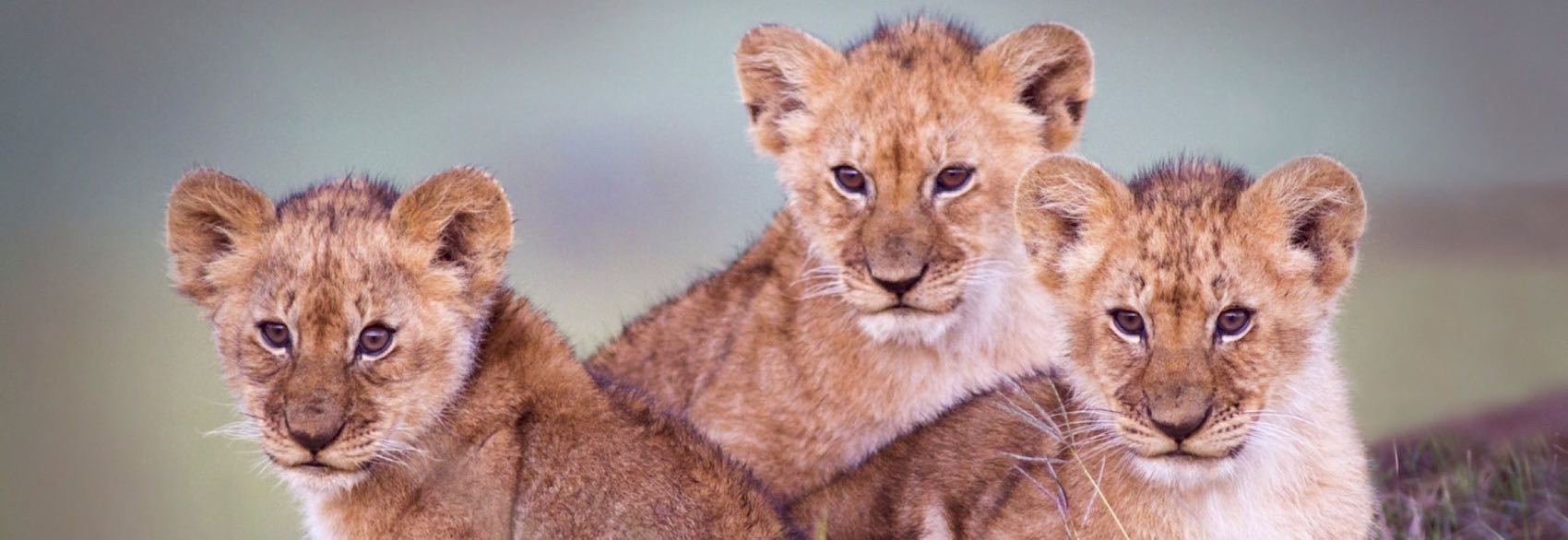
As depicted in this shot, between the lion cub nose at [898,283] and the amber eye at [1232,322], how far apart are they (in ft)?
2.41

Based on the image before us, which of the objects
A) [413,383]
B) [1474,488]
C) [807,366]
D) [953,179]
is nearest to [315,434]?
[413,383]

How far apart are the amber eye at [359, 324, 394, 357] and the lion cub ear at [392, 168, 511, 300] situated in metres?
0.15

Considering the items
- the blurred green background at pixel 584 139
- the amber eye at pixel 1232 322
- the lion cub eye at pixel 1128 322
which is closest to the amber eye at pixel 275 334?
the blurred green background at pixel 584 139

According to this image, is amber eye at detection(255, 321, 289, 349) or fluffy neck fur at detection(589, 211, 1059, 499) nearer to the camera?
amber eye at detection(255, 321, 289, 349)

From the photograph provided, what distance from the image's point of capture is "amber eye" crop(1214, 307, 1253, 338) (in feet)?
8.57

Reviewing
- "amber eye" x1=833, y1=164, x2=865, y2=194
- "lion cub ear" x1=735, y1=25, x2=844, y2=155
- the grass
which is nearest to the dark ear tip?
"lion cub ear" x1=735, y1=25, x2=844, y2=155

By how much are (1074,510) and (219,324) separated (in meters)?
1.54

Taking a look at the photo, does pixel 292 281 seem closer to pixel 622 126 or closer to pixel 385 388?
pixel 385 388

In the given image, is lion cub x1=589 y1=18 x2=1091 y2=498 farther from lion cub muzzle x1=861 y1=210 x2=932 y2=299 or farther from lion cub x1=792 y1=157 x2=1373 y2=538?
lion cub x1=792 y1=157 x2=1373 y2=538

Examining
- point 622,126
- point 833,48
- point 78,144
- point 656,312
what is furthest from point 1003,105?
point 78,144

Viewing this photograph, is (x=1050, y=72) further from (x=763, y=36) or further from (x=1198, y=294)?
(x=1198, y=294)

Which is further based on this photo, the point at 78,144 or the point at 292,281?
the point at 78,144

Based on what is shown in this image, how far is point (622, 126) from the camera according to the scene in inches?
137

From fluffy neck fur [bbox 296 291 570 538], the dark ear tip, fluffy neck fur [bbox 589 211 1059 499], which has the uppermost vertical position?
the dark ear tip
